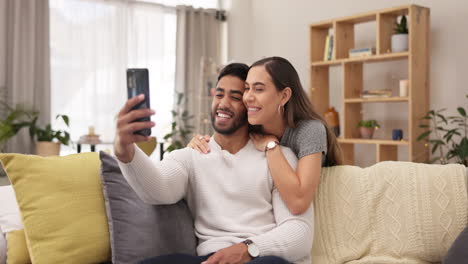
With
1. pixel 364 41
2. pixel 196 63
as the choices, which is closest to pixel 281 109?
pixel 364 41

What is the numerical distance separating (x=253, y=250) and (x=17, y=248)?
0.83 meters

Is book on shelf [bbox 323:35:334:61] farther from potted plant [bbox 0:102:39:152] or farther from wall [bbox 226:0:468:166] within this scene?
potted plant [bbox 0:102:39:152]

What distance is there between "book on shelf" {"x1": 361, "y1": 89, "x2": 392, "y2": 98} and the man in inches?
111

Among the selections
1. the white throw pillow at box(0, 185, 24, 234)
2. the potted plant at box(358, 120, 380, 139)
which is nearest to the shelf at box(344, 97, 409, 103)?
the potted plant at box(358, 120, 380, 139)

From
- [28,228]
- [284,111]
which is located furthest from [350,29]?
[28,228]

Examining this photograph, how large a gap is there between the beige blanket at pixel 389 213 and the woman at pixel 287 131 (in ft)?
0.55

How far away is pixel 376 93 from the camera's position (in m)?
4.59

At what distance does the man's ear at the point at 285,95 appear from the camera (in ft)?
6.46

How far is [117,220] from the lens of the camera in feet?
5.83

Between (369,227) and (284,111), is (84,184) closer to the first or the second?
(284,111)

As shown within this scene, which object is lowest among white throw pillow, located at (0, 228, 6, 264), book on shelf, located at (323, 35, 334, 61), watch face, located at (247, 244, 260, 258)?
white throw pillow, located at (0, 228, 6, 264)

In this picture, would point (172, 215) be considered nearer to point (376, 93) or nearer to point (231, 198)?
point (231, 198)

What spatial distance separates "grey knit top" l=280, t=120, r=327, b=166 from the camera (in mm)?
1860

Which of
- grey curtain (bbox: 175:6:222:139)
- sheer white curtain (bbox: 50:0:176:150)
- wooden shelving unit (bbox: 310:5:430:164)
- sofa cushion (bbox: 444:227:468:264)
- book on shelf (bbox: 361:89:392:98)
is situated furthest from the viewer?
grey curtain (bbox: 175:6:222:139)
